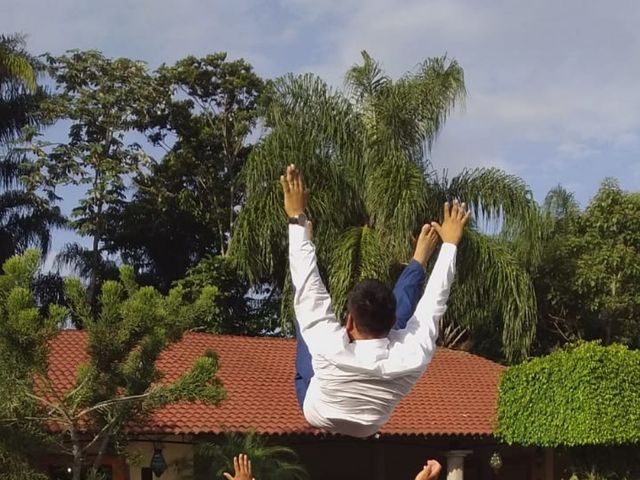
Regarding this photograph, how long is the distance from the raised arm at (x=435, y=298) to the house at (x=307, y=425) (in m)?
10.9

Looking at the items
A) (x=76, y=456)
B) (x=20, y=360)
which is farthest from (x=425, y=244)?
(x=76, y=456)

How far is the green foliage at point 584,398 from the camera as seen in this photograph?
1598cm

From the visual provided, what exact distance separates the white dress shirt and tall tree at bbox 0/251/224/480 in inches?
324

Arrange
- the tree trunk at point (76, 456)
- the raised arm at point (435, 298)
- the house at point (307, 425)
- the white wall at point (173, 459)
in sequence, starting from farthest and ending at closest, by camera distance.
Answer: the house at point (307, 425), the white wall at point (173, 459), the tree trunk at point (76, 456), the raised arm at point (435, 298)

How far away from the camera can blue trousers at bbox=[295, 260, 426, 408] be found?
3717mm

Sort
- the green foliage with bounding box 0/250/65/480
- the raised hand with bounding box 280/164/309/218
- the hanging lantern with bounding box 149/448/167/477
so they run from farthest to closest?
the hanging lantern with bounding box 149/448/167/477, the green foliage with bounding box 0/250/65/480, the raised hand with bounding box 280/164/309/218

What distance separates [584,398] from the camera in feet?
52.9

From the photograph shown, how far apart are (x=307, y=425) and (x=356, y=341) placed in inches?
510

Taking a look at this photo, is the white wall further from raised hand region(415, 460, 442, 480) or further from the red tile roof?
raised hand region(415, 460, 442, 480)

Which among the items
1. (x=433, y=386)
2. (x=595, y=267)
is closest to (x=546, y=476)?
(x=433, y=386)

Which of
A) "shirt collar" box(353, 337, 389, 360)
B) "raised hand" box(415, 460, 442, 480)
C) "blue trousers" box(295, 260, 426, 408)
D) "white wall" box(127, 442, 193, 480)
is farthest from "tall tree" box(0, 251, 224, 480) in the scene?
"raised hand" box(415, 460, 442, 480)

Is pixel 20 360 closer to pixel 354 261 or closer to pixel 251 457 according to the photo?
pixel 251 457

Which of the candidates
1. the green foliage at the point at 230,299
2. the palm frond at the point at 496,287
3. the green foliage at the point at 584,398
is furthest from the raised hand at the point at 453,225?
the green foliage at the point at 230,299

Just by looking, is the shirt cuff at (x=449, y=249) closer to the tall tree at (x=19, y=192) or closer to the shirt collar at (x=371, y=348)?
the shirt collar at (x=371, y=348)
